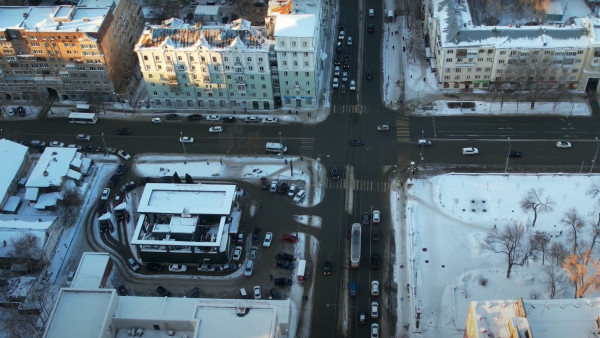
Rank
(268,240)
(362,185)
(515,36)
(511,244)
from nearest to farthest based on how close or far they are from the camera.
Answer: (511,244), (268,240), (362,185), (515,36)

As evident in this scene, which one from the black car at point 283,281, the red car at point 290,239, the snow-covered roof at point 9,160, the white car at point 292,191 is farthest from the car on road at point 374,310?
the snow-covered roof at point 9,160

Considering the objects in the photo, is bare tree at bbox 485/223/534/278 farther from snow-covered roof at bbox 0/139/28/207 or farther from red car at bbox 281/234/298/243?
snow-covered roof at bbox 0/139/28/207

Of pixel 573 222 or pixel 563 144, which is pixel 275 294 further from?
pixel 563 144

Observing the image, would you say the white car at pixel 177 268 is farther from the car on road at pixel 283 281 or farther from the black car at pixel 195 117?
the black car at pixel 195 117

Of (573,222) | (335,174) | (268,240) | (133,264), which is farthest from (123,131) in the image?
(573,222)

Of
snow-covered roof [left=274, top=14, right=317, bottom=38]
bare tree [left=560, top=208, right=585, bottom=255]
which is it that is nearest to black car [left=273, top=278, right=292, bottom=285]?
bare tree [left=560, top=208, right=585, bottom=255]

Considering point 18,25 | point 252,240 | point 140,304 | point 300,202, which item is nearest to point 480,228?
point 300,202
